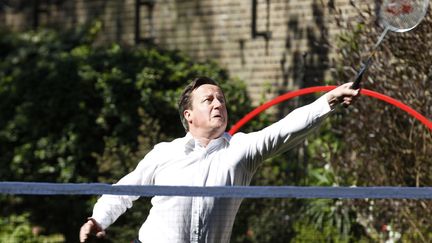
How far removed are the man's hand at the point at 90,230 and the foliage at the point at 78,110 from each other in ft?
19.0

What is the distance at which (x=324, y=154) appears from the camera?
11.5 meters

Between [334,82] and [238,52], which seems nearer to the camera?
[334,82]

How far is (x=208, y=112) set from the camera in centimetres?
595

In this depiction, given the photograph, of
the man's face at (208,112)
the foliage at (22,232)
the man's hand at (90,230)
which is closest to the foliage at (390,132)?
the foliage at (22,232)

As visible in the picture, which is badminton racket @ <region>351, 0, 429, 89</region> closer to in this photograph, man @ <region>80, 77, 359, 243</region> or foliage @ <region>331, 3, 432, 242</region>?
man @ <region>80, 77, 359, 243</region>

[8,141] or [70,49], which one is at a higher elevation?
[70,49]

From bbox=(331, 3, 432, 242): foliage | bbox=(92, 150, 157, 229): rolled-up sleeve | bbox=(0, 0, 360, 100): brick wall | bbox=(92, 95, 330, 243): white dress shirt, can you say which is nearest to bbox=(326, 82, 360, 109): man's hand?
bbox=(92, 95, 330, 243): white dress shirt

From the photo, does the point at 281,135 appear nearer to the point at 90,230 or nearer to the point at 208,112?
the point at 208,112

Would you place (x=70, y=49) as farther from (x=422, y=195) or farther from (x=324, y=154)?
(x=422, y=195)

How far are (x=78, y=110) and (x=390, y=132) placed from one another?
173 inches

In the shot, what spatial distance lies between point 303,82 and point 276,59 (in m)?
0.73

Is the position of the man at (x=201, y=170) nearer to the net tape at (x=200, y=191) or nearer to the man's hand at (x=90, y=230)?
the man's hand at (x=90, y=230)

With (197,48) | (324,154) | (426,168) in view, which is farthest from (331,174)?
(197,48)

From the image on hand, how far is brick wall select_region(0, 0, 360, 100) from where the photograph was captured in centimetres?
1314
